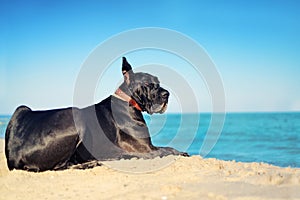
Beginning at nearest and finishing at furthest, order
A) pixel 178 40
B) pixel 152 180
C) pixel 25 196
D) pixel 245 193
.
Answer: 1. pixel 245 193
2. pixel 25 196
3. pixel 152 180
4. pixel 178 40

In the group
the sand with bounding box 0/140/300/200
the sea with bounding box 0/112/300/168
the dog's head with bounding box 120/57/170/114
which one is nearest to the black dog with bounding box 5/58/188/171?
the dog's head with bounding box 120/57/170/114

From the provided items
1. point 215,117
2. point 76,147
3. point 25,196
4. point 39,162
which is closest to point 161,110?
point 215,117

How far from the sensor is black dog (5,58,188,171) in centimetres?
577

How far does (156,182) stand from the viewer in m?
4.42

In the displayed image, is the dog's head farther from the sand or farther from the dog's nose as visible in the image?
the sand

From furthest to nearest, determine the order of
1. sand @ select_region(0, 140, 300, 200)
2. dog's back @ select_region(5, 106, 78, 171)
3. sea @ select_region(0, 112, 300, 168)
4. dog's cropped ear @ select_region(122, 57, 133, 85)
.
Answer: sea @ select_region(0, 112, 300, 168) → dog's cropped ear @ select_region(122, 57, 133, 85) → dog's back @ select_region(5, 106, 78, 171) → sand @ select_region(0, 140, 300, 200)

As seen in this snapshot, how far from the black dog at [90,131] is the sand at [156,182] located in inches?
11.5

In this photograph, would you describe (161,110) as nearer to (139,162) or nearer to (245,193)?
(139,162)

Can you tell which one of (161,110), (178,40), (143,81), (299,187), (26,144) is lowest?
(26,144)

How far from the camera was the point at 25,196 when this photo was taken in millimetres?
4234

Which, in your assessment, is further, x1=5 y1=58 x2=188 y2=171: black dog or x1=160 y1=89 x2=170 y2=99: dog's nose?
x1=160 y1=89 x2=170 y2=99: dog's nose

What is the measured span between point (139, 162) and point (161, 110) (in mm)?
1597

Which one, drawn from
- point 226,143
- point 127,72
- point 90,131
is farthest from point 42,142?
point 226,143

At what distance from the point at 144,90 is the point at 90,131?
147 cm
